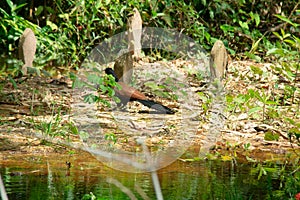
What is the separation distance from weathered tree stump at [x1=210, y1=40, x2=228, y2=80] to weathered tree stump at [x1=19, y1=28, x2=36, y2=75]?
1.88 metres

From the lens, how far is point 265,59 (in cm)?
840

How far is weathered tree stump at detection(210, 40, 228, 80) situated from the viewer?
22.1 ft

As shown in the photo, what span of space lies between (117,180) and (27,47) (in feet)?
11.8

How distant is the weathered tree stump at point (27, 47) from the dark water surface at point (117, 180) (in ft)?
9.18

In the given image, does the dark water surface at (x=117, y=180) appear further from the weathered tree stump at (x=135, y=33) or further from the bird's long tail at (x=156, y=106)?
the weathered tree stump at (x=135, y=33)

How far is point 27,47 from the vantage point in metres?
6.70

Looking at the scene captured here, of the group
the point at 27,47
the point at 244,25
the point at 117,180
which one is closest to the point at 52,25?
the point at 27,47

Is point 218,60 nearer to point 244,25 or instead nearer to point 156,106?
point 156,106

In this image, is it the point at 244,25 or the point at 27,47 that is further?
the point at 244,25

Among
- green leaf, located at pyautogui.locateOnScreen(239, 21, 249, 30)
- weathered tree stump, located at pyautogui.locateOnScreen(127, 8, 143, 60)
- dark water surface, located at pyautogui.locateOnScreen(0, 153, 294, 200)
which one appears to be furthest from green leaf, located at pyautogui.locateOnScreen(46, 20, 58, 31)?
dark water surface, located at pyautogui.locateOnScreen(0, 153, 294, 200)

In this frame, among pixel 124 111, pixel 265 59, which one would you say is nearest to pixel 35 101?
pixel 124 111

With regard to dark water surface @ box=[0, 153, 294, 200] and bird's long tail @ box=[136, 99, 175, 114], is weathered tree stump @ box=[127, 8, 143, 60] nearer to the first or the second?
bird's long tail @ box=[136, 99, 175, 114]

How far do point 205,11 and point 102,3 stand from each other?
1.62 m

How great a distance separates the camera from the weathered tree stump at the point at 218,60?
6730 mm
